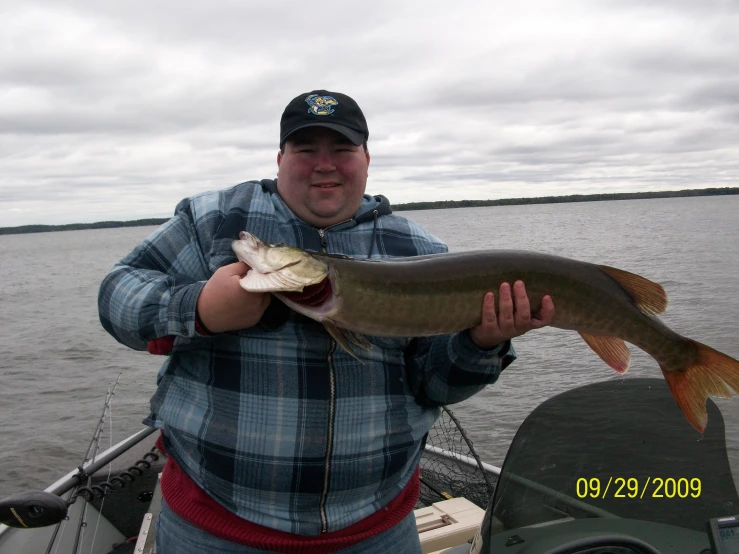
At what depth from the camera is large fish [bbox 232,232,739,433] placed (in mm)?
2217

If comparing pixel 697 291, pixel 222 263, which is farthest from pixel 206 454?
pixel 697 291

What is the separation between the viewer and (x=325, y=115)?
2.39 m

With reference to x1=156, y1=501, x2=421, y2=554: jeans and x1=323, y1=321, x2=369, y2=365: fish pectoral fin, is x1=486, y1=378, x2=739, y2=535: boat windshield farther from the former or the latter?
x1=323, y1=321, x2=369, y2=365: fish pectoral fin

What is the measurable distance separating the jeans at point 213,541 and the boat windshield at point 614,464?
1.66 feet

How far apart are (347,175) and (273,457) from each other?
110 centimetres

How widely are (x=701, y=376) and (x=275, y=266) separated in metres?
1.70

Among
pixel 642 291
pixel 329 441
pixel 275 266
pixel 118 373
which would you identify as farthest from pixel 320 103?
pixel 118 373

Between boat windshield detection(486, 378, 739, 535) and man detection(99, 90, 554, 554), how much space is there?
1.26 ft

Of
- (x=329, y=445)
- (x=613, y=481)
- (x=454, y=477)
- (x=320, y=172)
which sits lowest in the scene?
(x=454, y=477)

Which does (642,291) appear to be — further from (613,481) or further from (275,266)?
(275,266)

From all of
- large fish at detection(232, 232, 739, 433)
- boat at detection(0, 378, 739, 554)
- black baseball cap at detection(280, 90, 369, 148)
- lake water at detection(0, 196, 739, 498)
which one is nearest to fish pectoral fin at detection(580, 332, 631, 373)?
large fish at detection(232, 232, 739, 433)

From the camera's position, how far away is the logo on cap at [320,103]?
2.40 meters

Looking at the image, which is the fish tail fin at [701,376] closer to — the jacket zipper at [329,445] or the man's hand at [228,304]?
the jacket zipper at [329,445]

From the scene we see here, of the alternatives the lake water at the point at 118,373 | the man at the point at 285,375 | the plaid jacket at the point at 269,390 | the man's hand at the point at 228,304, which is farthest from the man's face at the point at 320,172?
the lake water at the point at 118,373
